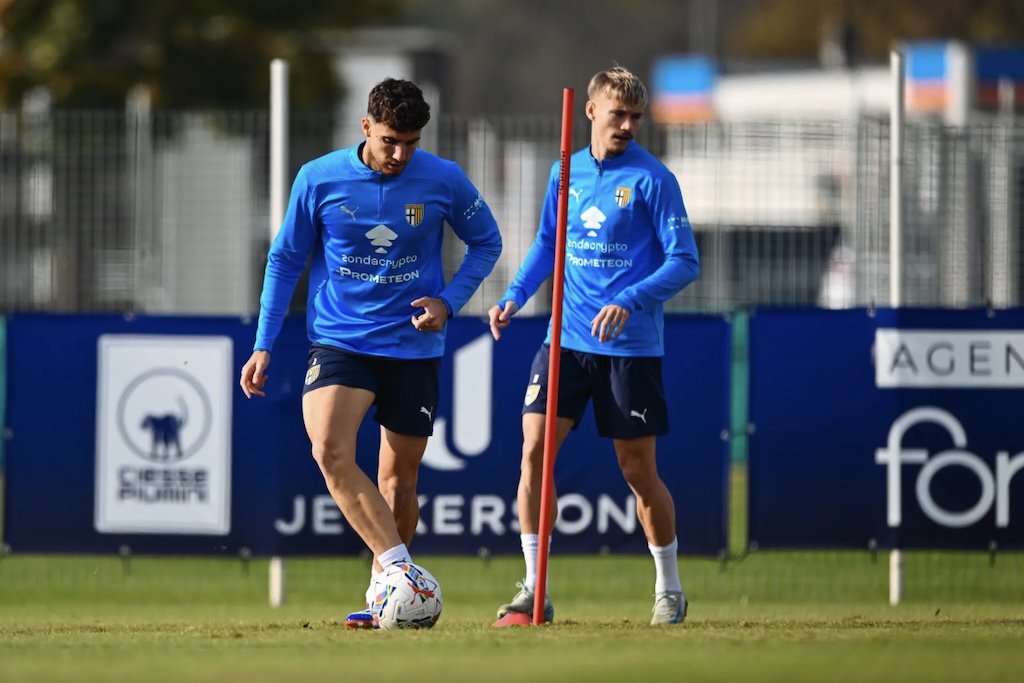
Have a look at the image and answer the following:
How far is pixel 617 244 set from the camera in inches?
305

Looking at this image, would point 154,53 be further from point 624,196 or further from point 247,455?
point 624,196

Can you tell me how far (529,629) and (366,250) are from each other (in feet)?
5.36

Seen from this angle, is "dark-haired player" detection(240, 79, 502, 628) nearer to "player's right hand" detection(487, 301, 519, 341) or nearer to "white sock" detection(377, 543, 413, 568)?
"white sock" detection(377, 543, 413, 568)

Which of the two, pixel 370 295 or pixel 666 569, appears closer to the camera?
pixel 370 295

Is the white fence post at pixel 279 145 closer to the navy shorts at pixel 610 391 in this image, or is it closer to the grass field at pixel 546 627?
the grass field at pixel 546 627

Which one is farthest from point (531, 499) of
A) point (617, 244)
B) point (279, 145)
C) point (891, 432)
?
point (279, 145)

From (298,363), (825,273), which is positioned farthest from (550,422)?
(825,273)

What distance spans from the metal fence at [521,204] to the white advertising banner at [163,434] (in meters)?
2.68

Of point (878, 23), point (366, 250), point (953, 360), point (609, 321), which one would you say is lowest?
point (953, 360)

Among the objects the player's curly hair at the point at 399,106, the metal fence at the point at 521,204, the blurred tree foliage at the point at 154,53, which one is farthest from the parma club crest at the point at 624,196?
the blurred tree foliage at the point at 154,53

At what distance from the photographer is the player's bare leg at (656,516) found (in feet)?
25.7

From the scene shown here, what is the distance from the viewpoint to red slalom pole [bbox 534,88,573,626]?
24.3 feet

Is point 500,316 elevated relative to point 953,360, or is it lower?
elevated

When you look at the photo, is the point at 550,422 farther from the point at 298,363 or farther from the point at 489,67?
the point at 489,67
